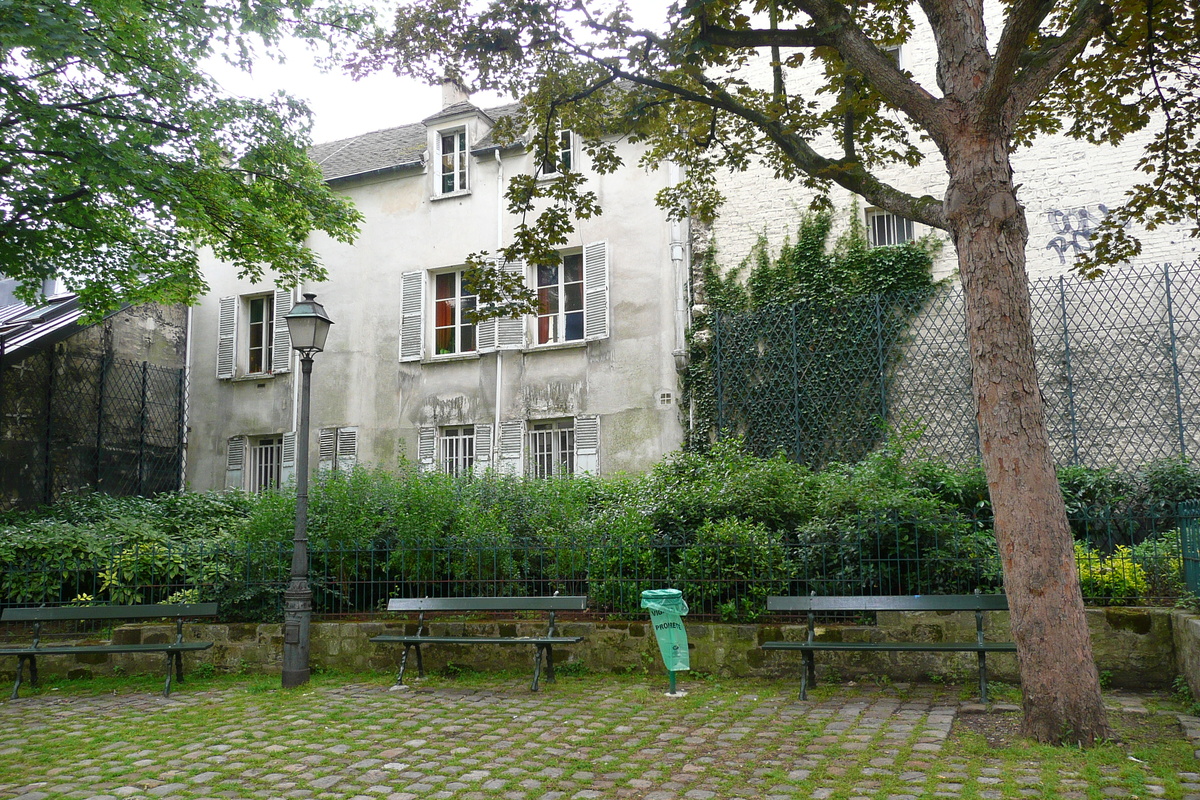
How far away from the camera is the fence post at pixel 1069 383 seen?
1251 centimetres

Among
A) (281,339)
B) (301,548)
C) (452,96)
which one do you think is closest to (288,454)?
(281,339)

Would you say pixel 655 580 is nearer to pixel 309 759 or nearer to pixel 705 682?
pixel 705 682

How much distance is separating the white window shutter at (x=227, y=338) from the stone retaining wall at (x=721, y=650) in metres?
9.89

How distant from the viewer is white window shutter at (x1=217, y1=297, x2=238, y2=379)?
18438 millimetres

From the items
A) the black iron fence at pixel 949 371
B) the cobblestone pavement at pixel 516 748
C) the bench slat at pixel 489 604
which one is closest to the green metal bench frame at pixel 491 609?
the bench slat at pixel 489 604

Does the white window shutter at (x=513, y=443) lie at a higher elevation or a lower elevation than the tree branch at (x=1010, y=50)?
lower

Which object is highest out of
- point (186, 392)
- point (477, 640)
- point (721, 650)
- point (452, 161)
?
point (452, 161)

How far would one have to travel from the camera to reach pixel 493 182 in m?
17.0

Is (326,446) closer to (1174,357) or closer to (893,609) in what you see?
(893,609)

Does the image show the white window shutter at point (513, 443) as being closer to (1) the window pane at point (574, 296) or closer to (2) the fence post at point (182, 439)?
(1) the window pane at point (574, 296)

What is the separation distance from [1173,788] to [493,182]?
48.1ft

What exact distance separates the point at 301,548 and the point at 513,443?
7.58m

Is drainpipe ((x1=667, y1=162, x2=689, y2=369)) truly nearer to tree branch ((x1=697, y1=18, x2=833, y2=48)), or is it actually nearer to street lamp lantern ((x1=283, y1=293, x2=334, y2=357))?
street lamp lantern ((x1=283, y1=293, x2=334, y2=357))

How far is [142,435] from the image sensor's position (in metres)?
17.7
